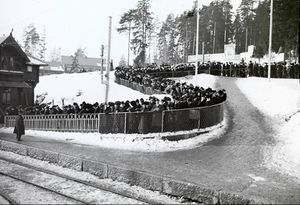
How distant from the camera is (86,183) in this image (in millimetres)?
10547

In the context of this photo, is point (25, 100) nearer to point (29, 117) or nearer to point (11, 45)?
point (11, 45)

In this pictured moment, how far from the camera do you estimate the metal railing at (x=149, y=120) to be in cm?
1603

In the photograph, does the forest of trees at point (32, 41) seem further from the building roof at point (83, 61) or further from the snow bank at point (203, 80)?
the snow bank at point (203, 80)

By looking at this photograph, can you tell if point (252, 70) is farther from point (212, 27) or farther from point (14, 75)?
point (212, 27)

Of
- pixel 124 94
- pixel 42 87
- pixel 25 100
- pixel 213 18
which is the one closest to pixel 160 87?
pixel 124 94

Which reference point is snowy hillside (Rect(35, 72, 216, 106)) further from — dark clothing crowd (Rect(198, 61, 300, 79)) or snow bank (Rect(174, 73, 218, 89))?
dark clothing crowd (Rect(198, 61, 300, 79))

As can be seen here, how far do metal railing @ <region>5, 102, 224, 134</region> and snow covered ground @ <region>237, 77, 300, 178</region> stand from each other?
10.5ft

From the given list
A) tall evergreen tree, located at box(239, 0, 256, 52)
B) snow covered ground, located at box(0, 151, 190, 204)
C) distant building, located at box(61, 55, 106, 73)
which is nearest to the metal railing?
snow covered ground, located at box(0, 151, 190, 204)

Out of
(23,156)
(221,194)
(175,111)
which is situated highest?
(175,111)

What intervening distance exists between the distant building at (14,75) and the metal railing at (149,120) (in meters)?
13.3

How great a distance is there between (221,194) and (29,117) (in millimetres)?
21059

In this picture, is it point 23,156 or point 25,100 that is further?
point 25,100

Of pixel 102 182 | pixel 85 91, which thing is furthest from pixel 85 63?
pixel 102 182

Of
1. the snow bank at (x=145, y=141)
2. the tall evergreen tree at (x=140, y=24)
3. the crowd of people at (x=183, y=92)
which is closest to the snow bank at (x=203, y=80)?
the crowd of people at (x=183, y=92)
